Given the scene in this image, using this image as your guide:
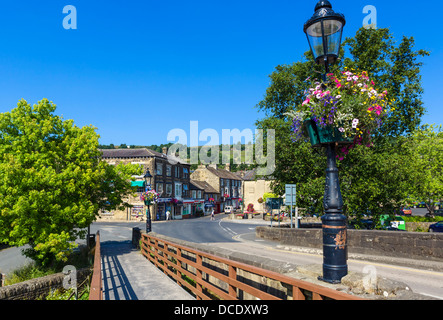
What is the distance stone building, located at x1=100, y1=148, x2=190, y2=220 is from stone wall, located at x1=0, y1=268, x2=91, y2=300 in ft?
99.7

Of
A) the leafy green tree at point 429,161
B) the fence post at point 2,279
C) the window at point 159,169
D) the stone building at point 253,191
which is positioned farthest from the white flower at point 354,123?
the stone building at point 253,191

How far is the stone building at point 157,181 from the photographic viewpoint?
5150 centimetres

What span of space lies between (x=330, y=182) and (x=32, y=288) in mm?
15570

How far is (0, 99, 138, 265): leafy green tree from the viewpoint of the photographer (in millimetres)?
17328

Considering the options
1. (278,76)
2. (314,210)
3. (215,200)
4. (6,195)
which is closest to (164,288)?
(6,195)

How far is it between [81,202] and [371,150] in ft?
60.3

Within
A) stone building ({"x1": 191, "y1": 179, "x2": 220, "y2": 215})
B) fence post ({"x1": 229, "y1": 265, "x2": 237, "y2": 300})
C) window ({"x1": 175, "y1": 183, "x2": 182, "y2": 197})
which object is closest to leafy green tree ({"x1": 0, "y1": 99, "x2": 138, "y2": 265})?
fence post ({"x1": 229, "y1": 265, "x2": 237, "y2": 300})

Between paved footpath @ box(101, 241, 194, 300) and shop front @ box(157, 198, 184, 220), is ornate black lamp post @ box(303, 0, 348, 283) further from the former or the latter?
shop front @ box(157, 198, 184, 220)

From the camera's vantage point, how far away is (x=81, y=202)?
19.2 m

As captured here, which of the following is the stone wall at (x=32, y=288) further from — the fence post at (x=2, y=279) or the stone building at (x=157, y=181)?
the stone building at (x=157, y=181)

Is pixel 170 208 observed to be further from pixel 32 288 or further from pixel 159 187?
pixel 32 288

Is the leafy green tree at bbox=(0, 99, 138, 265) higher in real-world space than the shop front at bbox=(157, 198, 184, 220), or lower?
higher

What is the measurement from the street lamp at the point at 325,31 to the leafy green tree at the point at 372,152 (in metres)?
14.7

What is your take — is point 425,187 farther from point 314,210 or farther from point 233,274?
point 233,274
